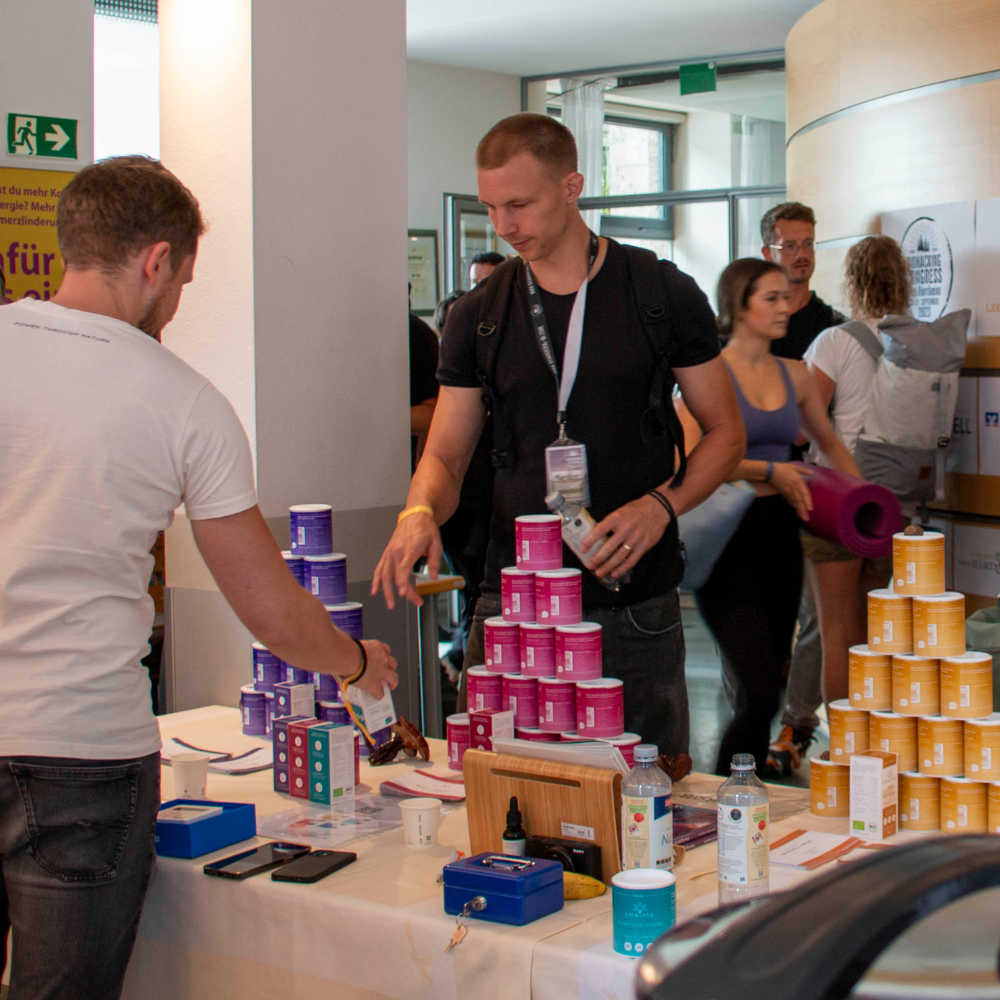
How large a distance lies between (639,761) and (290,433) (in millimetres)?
1792

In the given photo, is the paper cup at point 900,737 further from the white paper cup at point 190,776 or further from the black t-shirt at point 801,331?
the black t-shirt at point 801,331

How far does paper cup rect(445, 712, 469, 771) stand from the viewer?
2314mm

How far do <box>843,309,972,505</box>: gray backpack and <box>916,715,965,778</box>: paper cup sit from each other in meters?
2.68

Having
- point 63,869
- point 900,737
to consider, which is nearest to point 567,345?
point 900,737

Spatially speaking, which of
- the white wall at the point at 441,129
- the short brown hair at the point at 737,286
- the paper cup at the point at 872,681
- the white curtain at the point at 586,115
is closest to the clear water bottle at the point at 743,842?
the paper cup at the point at 872,681

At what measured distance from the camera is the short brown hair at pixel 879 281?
4621 mm

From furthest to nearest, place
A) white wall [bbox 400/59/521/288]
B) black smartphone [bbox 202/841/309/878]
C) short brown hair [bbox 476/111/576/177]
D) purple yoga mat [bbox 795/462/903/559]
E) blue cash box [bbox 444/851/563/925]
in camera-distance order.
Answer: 1. white wall [bbox 400/59/521/288]
2. purple yoga mat [bbox 795/462/903/559]
3. short brown hair [bbox 476/111/576/177]
4. black smartphone [bbox 202/841/309/878]
5. blue cash box [bbox 444/851/563/925]

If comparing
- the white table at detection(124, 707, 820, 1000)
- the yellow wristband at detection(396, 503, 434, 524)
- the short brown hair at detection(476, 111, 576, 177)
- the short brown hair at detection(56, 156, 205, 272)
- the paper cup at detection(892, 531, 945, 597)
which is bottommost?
the white table at detection(124, 707, 820, 1000)

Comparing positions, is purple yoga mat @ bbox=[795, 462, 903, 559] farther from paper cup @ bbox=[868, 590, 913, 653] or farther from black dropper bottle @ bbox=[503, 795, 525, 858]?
black dropper bottle @ bbox=[503, 795, 525, 858]

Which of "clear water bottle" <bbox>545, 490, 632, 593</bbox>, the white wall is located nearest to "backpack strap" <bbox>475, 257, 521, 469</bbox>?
"clear water bottle" <bbox>545, 490, 632, 593</bbox>

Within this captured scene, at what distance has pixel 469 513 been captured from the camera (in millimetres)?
4121

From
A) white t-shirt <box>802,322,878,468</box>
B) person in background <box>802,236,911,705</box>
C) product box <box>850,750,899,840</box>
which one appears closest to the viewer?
product box <box>850,750,899,840</box>

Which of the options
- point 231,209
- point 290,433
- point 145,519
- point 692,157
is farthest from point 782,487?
point 692,157

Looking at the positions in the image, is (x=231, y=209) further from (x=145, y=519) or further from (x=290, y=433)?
(x=145, y=519)
